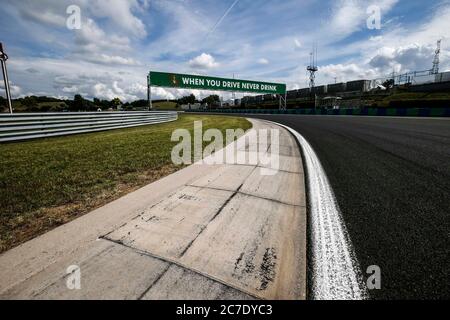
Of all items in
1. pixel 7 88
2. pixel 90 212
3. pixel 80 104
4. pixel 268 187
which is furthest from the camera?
pixel 80 104

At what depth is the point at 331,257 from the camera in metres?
1.91

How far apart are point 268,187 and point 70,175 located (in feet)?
11.6

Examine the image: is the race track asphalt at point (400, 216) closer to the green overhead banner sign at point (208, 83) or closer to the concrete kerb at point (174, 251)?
the concrete kerb at point (174, 251)

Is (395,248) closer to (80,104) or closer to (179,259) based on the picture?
(179,259)

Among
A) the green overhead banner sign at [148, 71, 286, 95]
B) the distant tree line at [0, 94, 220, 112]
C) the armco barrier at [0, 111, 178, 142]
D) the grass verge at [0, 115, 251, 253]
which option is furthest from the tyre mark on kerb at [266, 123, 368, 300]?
the distant tree line at [0, 94, 220, 112]

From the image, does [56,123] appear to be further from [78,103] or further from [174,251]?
[78,103]

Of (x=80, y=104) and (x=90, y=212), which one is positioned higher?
(x=80, y=104)

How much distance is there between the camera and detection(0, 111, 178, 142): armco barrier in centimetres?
909

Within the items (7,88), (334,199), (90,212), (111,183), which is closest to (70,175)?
(111,183)

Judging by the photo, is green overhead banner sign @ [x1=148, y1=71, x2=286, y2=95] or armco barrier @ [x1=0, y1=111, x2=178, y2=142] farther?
green overhead banner sign @ [x1=148, y1=71, x2=286, y2=95]

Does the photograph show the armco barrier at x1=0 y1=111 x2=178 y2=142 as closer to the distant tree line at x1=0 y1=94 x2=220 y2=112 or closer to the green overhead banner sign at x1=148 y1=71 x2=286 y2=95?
the green overhead banner sign at x1=148 y1=71 x2=286 y2=95

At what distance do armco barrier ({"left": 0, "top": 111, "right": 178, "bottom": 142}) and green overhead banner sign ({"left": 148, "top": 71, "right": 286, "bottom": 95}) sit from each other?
1497 centimetres

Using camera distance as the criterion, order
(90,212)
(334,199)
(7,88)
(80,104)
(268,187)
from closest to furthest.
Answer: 1. (90,212)
2. (334,199)
3. (268,187)
4. (7,88)
5. (80,104)
